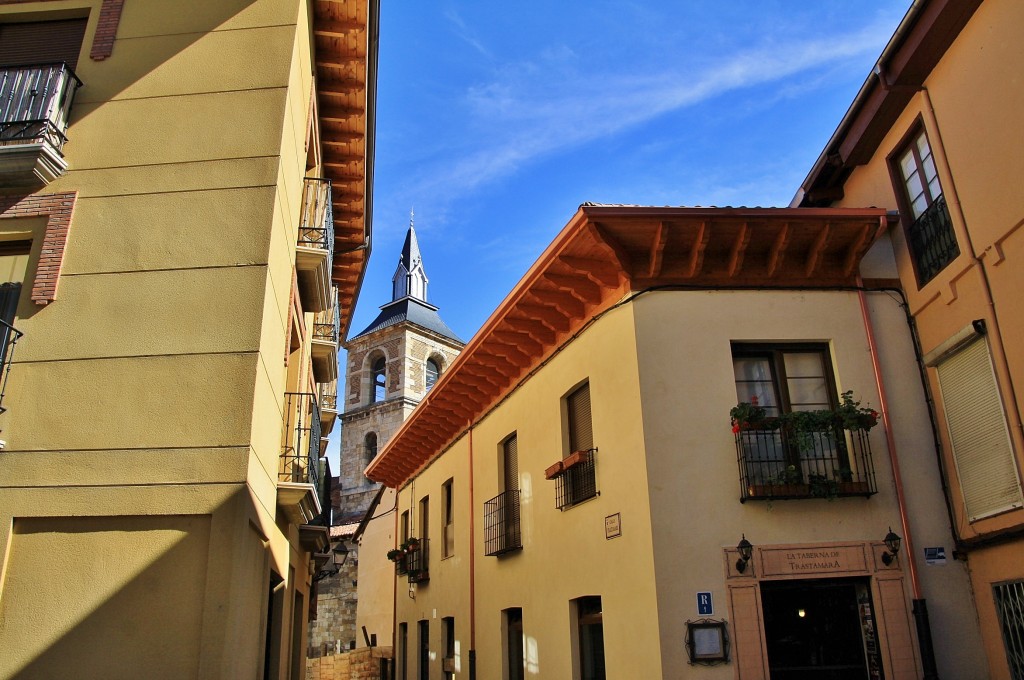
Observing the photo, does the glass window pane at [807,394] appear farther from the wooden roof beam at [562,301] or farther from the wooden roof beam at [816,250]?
the wooden roof beam at [562,301]

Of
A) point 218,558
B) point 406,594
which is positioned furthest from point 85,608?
point 406,594

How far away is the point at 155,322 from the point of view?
790 centimetres

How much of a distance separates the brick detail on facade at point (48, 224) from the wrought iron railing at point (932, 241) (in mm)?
8857

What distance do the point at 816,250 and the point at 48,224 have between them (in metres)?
7.94

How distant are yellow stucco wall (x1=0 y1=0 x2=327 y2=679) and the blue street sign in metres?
4.12

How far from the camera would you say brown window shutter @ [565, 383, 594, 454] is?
34.9ft

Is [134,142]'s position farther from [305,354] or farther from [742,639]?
[742,639]

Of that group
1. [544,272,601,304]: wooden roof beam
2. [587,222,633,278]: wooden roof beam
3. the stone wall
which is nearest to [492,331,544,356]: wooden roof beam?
[544,272,601,304]: wooden roof beam

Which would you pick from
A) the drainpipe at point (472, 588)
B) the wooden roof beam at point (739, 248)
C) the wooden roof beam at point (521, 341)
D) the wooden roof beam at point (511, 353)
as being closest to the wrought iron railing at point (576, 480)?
the wooden roof beam at point (521, 341)

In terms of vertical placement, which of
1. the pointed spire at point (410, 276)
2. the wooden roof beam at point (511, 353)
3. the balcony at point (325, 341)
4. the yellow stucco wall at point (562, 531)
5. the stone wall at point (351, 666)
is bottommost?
the stone wall at point (351, 666)

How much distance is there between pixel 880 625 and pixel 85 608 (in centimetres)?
722

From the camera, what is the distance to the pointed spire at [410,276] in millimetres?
57562

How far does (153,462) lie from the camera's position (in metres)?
7.41

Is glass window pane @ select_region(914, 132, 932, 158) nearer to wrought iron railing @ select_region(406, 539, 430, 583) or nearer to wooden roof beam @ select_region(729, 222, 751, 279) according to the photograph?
wooden roof beam @ select_region(729, 222, 751, 279)
